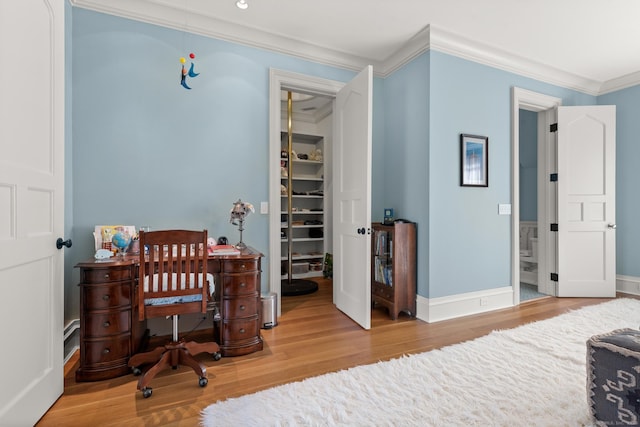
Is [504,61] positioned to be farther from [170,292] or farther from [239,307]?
[170,292]

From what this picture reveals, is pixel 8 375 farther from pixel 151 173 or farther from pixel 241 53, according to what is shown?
pixel 241 53

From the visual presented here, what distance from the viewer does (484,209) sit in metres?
3.34

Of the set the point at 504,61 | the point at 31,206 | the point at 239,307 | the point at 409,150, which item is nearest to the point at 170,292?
the point at 239,307

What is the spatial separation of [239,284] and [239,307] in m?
0.18

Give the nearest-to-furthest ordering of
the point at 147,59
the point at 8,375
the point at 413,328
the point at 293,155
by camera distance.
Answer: the point at 8,375 → the point at 147,59 → the point at 413,328 → the point at 293,155

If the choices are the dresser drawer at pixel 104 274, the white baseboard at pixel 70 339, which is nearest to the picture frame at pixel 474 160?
the dresser drawer at pixel 104 274

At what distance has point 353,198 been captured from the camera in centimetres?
302

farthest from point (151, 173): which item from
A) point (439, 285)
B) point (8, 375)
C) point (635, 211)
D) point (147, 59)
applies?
point (635, 211)

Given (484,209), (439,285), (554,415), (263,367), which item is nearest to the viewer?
(554,415)

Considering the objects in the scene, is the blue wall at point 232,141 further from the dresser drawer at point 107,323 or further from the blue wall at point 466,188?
the dresser drawer at point 107,323

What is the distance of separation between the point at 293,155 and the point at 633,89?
479cm

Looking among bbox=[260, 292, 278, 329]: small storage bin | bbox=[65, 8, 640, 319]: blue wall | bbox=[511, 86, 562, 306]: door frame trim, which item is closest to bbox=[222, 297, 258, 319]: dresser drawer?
bbox=[260, 292, 278, 329]: small storage bin

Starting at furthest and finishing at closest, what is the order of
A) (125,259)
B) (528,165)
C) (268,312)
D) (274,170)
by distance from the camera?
1. (528,165)
2. (274,170)
3. (268,312)
4. (125,259)

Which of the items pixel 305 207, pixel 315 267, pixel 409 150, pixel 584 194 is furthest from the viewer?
pixel 305 207
